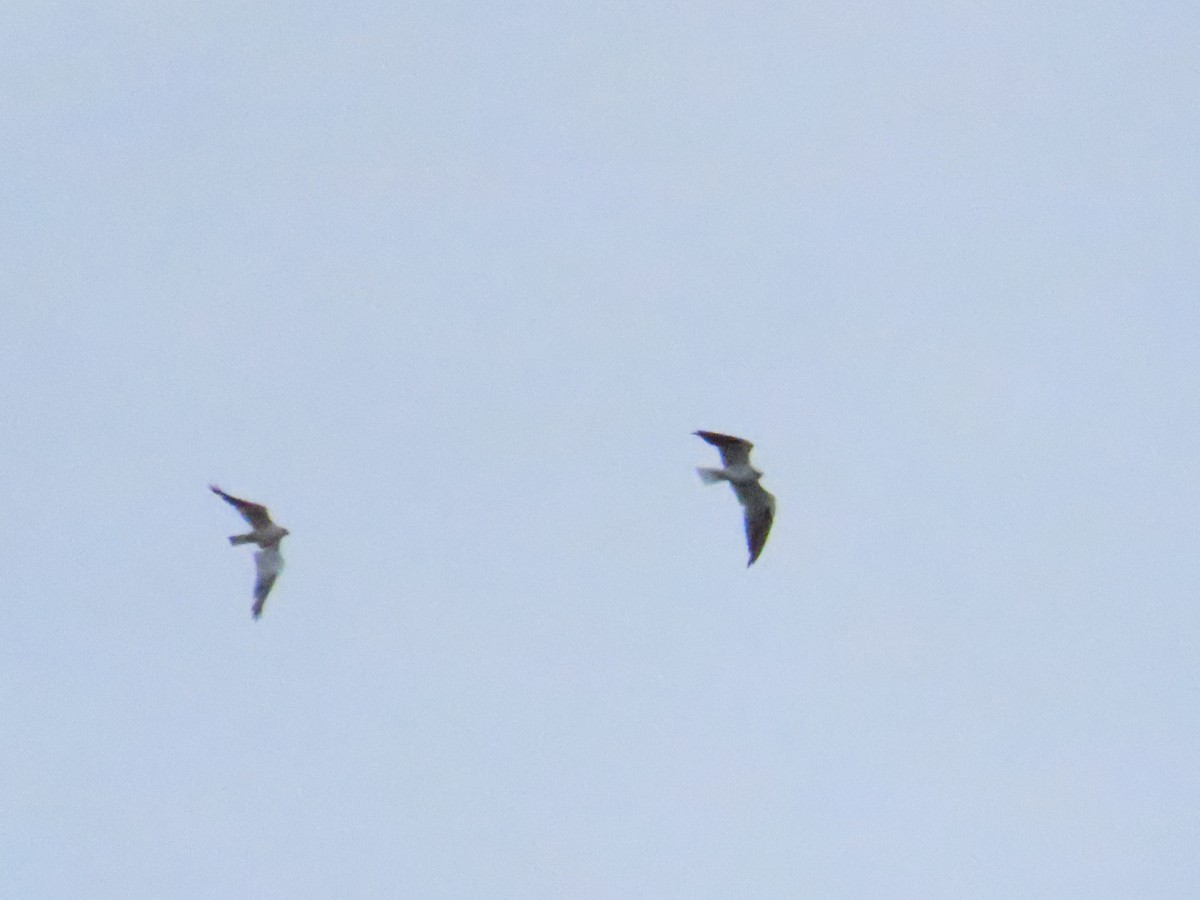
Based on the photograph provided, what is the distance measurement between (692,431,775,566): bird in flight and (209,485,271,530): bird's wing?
10245 millimetres

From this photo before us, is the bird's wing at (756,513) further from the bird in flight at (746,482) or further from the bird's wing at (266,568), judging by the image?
the bird's wing at (266,568)

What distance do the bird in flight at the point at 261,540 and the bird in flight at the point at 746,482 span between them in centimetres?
1023

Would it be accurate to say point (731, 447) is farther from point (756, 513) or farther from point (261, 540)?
point (261, 540)

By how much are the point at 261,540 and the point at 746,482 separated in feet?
35.8

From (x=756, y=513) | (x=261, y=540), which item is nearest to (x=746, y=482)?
(x=756, y=513)

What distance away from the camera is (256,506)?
2261 inches

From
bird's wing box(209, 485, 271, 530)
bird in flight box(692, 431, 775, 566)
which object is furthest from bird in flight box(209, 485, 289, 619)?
bird in flight box(692, 431, 775, 566)

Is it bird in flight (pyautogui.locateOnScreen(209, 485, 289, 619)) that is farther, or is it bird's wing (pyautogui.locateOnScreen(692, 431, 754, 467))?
bird in flight (pyautogui.locateOnScreen(209, 485, 289, 619))

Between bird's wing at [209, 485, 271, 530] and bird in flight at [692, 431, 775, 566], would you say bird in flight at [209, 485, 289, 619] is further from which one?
bird in flight at [692, 431, 775, 566]

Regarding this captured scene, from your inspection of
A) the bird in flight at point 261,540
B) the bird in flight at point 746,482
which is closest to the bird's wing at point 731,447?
the bird in flight at point 746,482

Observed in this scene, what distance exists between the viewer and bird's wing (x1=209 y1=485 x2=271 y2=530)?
188 ft

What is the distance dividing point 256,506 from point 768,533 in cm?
1115

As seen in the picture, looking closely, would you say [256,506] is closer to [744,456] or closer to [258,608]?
[258,608]

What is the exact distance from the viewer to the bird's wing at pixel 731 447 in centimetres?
5331
